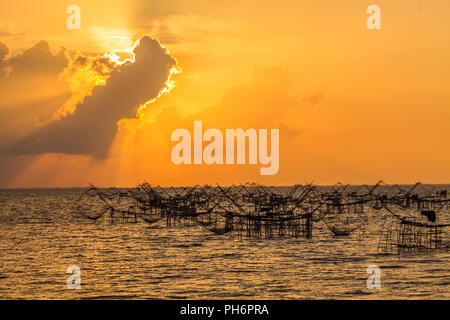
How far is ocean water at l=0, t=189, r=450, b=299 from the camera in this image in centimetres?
2370

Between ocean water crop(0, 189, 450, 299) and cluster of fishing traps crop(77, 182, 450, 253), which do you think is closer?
ocean water crop(0, 189, 450, 299)

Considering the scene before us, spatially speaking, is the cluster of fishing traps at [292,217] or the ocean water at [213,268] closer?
the ocean water at [213,268]

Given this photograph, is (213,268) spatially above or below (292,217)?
below

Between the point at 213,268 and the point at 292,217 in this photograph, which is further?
the point at 292,217

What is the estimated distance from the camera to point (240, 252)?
3562 centimetres

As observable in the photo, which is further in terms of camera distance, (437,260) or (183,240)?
(183,240)

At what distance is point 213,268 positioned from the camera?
29844 millimetres

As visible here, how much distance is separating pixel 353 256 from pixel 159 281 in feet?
41.9

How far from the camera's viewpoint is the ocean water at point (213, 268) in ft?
77.8
